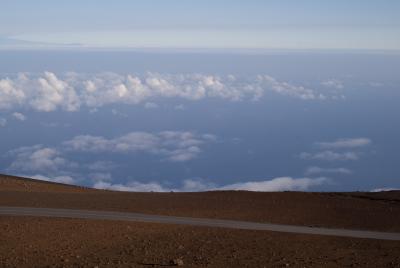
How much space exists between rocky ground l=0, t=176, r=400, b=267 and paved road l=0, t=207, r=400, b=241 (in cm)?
60

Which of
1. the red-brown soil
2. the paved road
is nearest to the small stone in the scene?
the paved road

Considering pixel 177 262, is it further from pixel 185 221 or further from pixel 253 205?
pixel 253 205

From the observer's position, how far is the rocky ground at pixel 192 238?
1154 centimetres

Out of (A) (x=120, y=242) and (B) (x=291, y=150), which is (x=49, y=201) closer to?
(A) (x=120, y=242)

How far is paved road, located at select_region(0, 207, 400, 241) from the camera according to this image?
14.5 m

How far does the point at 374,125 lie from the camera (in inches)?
6619

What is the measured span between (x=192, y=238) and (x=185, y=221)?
87.4 inches

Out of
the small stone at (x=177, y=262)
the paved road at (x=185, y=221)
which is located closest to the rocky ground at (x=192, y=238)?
the small stone at (x=177, y=262)

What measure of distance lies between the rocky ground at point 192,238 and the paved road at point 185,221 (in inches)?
23.6

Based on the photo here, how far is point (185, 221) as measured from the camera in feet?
50.9

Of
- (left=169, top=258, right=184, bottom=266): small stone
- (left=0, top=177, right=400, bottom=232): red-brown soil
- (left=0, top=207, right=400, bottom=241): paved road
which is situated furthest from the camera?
(left=0, top=177, right=400, bottom=232): red-brown soil

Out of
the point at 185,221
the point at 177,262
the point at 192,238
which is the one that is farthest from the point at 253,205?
the point at 177,262

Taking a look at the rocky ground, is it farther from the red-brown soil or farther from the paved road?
the paved road

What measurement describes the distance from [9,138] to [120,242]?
14071cm
